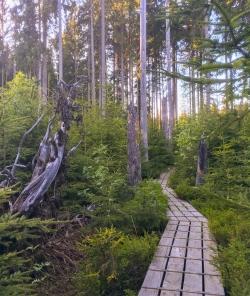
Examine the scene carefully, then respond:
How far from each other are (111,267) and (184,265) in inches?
33.4

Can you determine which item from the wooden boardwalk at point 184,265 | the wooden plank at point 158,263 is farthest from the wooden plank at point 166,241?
the wooden plank at point 158,263

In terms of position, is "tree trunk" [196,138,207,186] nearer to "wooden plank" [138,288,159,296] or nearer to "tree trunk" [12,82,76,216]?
"tree trunk" [12,82,76,216]

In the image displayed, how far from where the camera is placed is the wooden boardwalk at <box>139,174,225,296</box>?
3.35 metres

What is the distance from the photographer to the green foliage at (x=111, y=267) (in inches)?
147

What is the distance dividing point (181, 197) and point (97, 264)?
15.9 feet

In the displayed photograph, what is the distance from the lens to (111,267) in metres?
3.94

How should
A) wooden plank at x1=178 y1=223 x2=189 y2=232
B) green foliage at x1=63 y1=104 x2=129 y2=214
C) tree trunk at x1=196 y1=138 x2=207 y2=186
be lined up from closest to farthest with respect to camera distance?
wooden plank at x1=178 y1=223 x2=189 y2=232 < green foliage at x1=63 y1=104 x2=129 y2=214 < tree trunk at x1=196 y1=138 x2=207 y2=186

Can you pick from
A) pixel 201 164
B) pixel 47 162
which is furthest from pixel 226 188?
pixel 47 162

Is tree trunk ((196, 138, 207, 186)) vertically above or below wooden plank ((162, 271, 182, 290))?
above

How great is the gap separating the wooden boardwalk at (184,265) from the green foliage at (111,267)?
8.4 inches

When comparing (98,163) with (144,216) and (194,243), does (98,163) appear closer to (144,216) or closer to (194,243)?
(144,216)

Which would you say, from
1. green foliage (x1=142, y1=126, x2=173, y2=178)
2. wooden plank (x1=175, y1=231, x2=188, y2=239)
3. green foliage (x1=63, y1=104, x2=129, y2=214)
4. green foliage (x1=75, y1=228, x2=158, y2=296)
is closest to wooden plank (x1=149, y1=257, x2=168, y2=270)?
green foliage (x1=75, y1=228, x2=158, y2=296)

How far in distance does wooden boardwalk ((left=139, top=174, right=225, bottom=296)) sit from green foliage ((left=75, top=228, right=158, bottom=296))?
0.70ft

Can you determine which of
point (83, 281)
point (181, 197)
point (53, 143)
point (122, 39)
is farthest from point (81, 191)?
point (122, 39)
